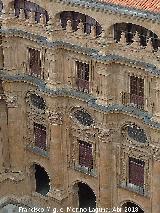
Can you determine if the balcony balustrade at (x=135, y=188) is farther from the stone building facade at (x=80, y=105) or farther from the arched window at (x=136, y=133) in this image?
the arched window at (x=136, y=133)

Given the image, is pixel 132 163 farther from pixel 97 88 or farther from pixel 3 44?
pixel 3 44

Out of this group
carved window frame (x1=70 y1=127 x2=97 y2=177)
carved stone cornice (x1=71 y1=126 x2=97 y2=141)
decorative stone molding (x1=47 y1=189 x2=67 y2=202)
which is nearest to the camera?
carved stone cornice (x1=71 y1=126 x2=97 y2=141)

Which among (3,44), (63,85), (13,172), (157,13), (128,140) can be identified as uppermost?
(157,13)

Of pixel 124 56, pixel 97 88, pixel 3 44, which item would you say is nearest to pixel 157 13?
pixel 124 56

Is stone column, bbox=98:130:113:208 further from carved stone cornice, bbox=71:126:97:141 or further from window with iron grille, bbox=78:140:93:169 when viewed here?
window with iron grille, bbox=78:140:93:169

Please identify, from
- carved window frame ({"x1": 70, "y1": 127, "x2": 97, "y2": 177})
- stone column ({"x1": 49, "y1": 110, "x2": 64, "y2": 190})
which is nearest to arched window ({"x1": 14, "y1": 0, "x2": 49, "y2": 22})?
stone column ({"x1": 49, "y1": 110, "x2": 64, "y2": 190})

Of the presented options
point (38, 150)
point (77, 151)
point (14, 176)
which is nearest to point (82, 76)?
point (77, 151)
